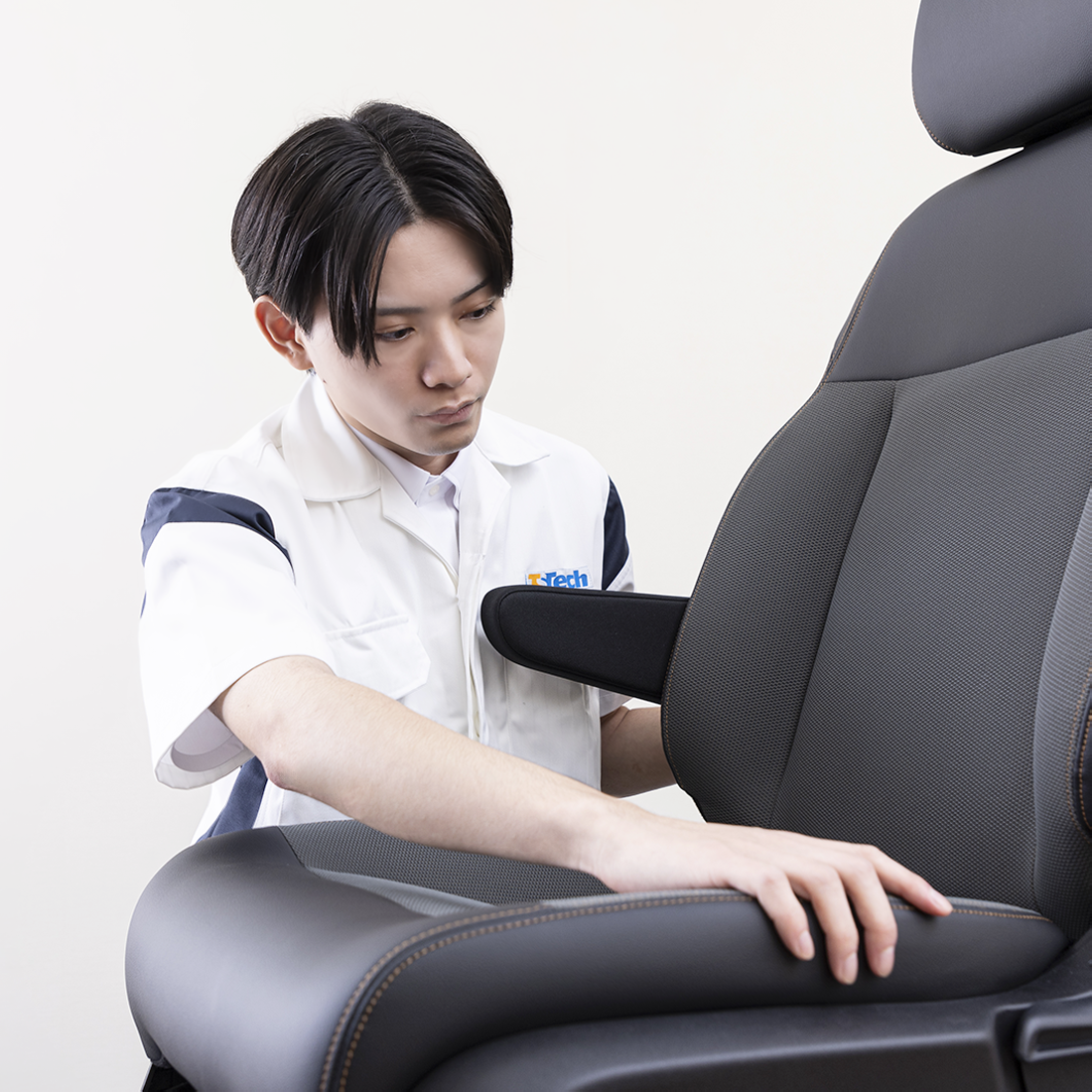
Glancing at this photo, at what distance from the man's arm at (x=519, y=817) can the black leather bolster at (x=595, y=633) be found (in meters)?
0.25

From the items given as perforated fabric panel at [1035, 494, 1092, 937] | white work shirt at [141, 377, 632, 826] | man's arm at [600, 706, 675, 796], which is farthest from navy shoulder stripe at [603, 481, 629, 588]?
perforated fabric panel at [1035, 494, 1092, 937]

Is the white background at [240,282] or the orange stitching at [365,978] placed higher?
the white background at [240,282]

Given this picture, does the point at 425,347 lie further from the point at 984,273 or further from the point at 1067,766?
the point at 1067,766

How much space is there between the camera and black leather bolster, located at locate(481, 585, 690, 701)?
102 cm

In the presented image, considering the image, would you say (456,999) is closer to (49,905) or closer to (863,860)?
(863,860)

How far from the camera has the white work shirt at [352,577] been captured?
84 centimetres

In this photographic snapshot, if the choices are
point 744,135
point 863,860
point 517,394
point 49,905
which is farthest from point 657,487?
point 863,860

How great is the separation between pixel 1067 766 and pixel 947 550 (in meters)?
0.22

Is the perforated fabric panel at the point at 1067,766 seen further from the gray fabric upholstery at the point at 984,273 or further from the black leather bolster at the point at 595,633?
the black leather bolster at the point at 595,633

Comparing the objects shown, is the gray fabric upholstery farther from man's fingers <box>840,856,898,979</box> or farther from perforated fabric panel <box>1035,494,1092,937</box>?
man's fingers <box>840,856,898,979</box>


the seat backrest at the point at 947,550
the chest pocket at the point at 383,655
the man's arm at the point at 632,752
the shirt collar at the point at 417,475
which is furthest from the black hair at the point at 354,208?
the man's arm at the point at 632,752

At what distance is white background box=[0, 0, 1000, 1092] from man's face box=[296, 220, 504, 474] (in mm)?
646

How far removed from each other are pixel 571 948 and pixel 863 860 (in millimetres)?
170

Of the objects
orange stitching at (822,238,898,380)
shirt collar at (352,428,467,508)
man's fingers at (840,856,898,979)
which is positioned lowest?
man's fingers at (840,856,898,979)
